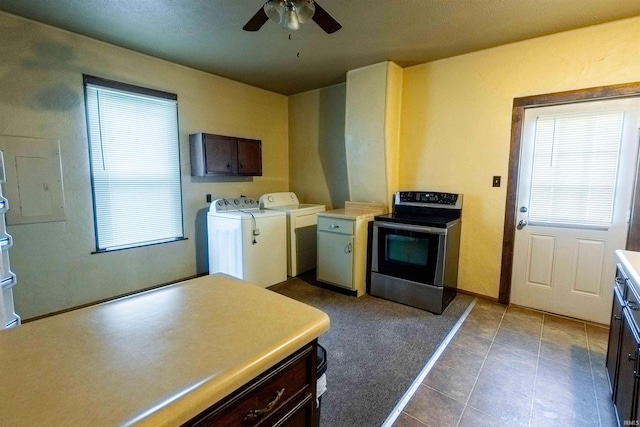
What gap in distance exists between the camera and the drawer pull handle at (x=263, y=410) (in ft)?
2.35

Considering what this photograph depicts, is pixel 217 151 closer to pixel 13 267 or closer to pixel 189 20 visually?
pixel 189 20

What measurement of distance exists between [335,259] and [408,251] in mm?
803

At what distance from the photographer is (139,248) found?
329 centimetres

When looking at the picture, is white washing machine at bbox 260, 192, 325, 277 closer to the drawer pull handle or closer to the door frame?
the door frame

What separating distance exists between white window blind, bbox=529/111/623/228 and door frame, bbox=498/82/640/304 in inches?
5.3

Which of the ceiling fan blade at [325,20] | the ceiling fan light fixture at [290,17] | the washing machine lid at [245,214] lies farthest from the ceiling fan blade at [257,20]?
the washing machine lid at [245,214]

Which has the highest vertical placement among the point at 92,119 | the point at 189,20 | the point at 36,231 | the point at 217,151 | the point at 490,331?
the point at 189,20

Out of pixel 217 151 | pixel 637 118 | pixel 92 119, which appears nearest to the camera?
pixel 637 118

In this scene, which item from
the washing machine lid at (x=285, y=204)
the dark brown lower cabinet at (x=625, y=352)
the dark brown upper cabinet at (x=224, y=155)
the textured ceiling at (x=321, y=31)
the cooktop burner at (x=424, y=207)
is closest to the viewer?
the dark brown lower cabinet at (x=625, y=352)

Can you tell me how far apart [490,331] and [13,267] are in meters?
4.11

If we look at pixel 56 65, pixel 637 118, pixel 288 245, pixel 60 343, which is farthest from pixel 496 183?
pixel 56 65

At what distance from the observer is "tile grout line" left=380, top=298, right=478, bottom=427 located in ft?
5.46

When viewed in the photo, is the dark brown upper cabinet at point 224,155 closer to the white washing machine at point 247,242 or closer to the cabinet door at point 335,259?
the white washing machine at point 247,242

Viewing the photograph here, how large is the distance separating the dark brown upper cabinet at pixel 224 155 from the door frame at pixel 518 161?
3.04 metres
